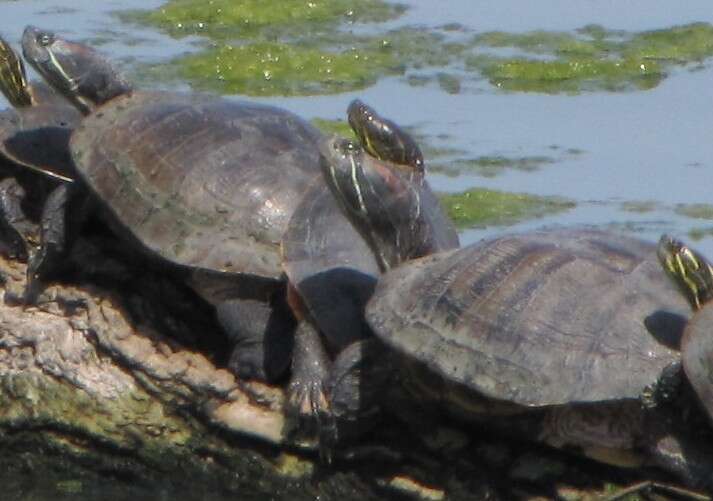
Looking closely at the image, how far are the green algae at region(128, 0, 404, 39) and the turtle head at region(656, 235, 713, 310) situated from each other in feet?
27.0

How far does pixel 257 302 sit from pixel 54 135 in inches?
52.1

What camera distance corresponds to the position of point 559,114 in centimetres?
1184

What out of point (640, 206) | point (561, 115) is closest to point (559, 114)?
point (561, 115)

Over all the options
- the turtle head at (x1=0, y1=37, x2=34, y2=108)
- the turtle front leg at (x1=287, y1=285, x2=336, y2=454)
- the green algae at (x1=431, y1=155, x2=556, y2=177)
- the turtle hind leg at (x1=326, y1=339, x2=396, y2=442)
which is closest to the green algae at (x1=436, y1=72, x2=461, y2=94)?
the green algae at (x1=431, y1=155, x2=556, y2=177)

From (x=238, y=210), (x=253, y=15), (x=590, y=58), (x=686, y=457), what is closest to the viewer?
(x=686, y=457)

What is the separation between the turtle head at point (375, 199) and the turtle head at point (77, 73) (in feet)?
4.97

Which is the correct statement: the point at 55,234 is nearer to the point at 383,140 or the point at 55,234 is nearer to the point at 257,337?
the point at 257,337

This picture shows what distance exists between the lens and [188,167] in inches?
292

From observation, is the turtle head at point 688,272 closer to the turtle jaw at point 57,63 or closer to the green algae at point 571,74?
the turtle jaw at point 57,63

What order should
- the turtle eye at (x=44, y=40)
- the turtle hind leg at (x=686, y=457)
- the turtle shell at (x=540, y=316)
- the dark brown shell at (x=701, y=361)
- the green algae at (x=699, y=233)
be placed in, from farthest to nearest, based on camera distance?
the green algae at (x=699, y=233)
the turtle eye at (x=44, y=40)
the turtle shell at (x=540, y=316)
the turtle hind leg at (x=686, y=457)
the dark brown shell at (x=701, y=361)

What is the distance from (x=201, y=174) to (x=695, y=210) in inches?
141

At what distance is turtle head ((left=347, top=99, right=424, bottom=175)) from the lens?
24.1 ft

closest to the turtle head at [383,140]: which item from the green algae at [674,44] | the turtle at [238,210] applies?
the turtle at [238,210]

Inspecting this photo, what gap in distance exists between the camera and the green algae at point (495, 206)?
400 inches
